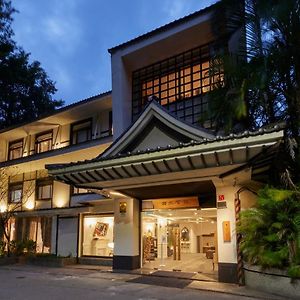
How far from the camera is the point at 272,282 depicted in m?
10.2

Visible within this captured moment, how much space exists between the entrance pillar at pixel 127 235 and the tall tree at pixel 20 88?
1719 centimetres

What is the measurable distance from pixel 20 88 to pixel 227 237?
83.7 ft

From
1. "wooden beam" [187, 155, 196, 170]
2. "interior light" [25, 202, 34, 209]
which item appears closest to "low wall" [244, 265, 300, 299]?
"wooden beam" [187, 155, 196, 170]

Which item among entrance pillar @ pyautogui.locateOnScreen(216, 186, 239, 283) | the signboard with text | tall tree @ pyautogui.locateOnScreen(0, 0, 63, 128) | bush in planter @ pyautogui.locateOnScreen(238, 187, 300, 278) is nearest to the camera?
bush in planter @ pyautogui.locateOnScreen(238, 187, 300, 278)

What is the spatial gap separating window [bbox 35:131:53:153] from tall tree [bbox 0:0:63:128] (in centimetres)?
738

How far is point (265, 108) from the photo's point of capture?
40.0ft

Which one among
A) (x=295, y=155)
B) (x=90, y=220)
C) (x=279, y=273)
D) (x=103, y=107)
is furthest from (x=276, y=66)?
(x=90, y=220)

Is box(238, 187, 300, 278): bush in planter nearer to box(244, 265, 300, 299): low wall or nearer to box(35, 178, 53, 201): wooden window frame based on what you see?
box(244, 265, 300, 299): low wall

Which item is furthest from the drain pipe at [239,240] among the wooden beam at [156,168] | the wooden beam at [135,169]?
the wooden beam at [135,169]

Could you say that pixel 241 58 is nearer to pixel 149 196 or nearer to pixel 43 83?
pixel 149 196

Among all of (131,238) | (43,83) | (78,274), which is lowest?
(78,274)

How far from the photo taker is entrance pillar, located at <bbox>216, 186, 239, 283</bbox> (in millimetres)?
12273

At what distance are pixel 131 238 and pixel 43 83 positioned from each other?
2313 centimetres

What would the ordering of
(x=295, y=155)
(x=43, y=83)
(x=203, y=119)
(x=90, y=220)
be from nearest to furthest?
(x=295, y=155) < (x=203, y=119) < (x=90, y=220) < (x=43, y=83)
